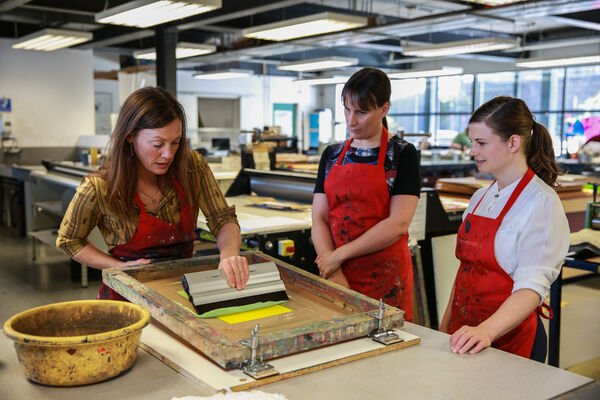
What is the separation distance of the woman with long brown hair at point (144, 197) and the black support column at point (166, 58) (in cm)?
548

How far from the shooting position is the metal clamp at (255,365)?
1.22 m

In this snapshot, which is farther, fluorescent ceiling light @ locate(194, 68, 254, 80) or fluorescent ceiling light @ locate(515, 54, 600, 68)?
fluorescent ceiling light @ locate(194, 68, 254, 80)

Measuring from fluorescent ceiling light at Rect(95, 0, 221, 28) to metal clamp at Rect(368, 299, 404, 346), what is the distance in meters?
3.36

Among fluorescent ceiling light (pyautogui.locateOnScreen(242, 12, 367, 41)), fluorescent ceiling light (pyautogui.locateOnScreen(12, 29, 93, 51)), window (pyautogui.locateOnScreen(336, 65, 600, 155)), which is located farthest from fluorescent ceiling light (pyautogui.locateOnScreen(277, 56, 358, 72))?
fluorescent ceiling light (pyautogui.locateOnScreen(12, 29, 93, 51))

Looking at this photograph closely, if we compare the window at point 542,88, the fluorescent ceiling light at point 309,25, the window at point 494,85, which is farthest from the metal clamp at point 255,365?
the window at point 494,85

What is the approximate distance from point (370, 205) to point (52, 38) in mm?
5711

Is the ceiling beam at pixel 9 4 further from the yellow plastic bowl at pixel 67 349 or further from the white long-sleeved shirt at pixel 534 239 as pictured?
the white long-sleeved shirt at pixel 534 239

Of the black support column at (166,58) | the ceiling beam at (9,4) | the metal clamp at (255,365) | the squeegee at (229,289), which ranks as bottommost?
the metal clamp at (255,365)

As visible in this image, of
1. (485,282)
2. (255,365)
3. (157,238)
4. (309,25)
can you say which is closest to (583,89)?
(309,25)

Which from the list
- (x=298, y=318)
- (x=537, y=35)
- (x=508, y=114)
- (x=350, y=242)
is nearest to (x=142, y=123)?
(x=298, y=318)

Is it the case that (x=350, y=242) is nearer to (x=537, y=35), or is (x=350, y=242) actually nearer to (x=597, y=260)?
(x=597, y=260)

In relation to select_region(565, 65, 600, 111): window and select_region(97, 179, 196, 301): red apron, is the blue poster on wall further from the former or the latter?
select_region(565, 65, 600, 111): window

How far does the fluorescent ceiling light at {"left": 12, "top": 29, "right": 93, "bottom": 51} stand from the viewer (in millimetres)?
6281

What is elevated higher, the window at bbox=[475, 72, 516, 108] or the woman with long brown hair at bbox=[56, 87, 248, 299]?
the window at bbox=[475, 72, 516, 108]
